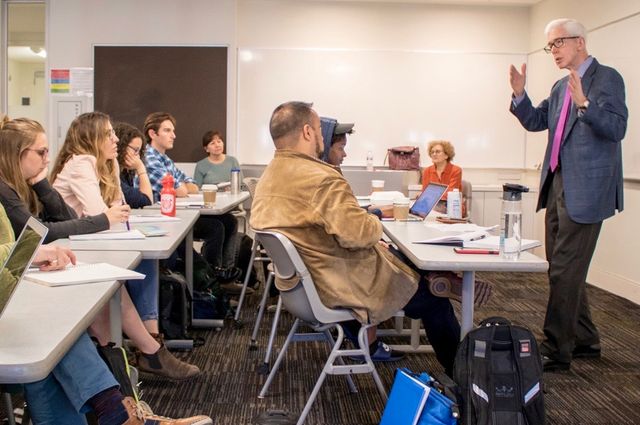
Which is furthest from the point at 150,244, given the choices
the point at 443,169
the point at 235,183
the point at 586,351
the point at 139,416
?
the point at 443,169

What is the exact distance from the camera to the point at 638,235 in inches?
195

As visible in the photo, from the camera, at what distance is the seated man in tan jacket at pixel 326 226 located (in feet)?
7.81

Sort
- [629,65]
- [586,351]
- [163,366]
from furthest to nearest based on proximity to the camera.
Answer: [629,65]
[586,351]
[163,366]

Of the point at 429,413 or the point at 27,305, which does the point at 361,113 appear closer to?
the point at 429,413

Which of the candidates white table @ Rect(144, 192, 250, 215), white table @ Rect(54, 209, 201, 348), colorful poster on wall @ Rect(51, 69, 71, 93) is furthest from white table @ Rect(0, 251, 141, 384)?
colorful poster on wall @ Rect(51, 69, 71, 93)

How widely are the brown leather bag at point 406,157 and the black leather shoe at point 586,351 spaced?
3.42m

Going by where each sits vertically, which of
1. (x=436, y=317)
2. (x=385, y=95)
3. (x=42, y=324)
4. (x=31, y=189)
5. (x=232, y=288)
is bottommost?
(x=232, y=288)

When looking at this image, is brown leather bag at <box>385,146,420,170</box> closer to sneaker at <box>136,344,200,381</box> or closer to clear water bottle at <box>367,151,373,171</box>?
clear water bottle at <box>367,151,373,171</box>

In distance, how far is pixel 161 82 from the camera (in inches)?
266

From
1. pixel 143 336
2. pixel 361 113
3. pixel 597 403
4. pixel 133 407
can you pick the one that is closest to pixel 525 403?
pixel 597 403

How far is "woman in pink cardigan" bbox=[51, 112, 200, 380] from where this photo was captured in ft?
9.17

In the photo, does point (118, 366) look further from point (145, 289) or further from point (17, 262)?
point (145, 289)

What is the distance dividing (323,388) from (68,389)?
1581 mm

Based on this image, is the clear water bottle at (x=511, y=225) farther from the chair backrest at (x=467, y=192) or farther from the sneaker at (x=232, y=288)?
the chair backrest at (x=467, y=192)
